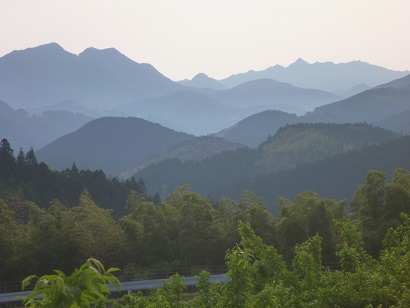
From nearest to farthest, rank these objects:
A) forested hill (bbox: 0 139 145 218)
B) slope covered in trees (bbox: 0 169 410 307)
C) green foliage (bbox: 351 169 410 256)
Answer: green foliage (bbox: 351 169 410 256)
slope covered in trees (bbox: 0 169 410 307)
forested hill (bbox: 0 139 145 218)

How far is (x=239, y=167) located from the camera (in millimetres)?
183125

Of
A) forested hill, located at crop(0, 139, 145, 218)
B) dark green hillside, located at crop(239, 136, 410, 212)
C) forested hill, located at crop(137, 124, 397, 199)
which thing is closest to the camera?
forested hill, located at crop(0, 139, 145, 218)

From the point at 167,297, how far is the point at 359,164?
5089 inches

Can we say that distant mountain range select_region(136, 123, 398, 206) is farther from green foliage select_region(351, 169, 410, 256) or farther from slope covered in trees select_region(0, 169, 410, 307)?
green foliage select_region(351, 169, 410, 256)

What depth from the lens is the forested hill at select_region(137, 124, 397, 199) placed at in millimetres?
177625

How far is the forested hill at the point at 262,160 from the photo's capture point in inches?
6993

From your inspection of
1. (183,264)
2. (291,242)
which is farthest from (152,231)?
(291,242)

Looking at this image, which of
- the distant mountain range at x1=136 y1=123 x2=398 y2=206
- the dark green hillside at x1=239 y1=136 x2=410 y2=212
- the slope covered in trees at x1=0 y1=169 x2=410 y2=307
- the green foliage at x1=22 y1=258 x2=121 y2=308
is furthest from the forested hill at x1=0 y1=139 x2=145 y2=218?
the distant mountain range at x1=136 y1=123 x2=398 y2=206

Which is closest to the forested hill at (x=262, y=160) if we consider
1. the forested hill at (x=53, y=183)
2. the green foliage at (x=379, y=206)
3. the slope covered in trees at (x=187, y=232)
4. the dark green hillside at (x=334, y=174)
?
the dark green hillside at (x=334, y=174)

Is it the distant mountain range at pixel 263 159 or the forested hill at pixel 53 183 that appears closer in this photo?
the forested hill at pixel 53 183

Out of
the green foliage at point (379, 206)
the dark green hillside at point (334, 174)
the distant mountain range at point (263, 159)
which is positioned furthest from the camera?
the distant mountain range at point (263, 159)

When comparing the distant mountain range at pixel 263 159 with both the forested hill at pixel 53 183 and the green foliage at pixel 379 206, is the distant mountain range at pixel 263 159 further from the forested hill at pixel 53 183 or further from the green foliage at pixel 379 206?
the green foliage at pixel 379 206

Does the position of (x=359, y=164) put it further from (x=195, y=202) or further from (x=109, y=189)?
(x=195, y=202)

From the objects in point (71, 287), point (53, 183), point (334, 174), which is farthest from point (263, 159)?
point (71, 287)
